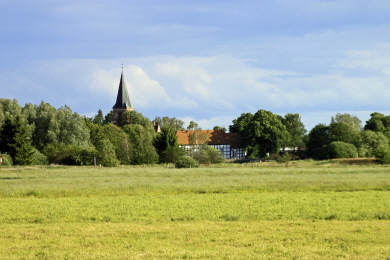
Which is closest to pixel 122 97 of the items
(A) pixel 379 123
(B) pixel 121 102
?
(B) pixel 121 102

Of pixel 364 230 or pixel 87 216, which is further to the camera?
pixel 87 216

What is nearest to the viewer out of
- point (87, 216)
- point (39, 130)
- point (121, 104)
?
point (87, 216)

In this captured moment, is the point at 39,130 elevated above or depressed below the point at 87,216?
above

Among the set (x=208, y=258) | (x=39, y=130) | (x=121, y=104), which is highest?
(x=121, y=104)

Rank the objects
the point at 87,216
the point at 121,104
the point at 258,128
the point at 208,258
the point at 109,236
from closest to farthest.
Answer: the point at 208,258, the point at 109,236, the point at 87,216, the point at 258,128, the point at 121,104

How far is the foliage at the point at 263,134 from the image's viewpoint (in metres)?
103

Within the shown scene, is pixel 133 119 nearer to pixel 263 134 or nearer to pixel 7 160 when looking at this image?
pixel 263 134

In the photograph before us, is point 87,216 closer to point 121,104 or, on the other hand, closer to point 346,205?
point 346,205

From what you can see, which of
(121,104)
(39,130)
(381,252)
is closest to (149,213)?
(381,252)

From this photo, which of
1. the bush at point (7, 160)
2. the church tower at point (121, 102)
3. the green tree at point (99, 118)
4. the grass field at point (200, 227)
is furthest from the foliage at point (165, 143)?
the green tree at point (99, 118)

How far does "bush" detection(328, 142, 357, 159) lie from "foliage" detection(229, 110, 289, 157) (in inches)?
436

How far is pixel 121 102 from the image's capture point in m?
164

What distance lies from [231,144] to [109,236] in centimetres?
10631

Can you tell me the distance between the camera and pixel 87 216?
22219 millimetres
